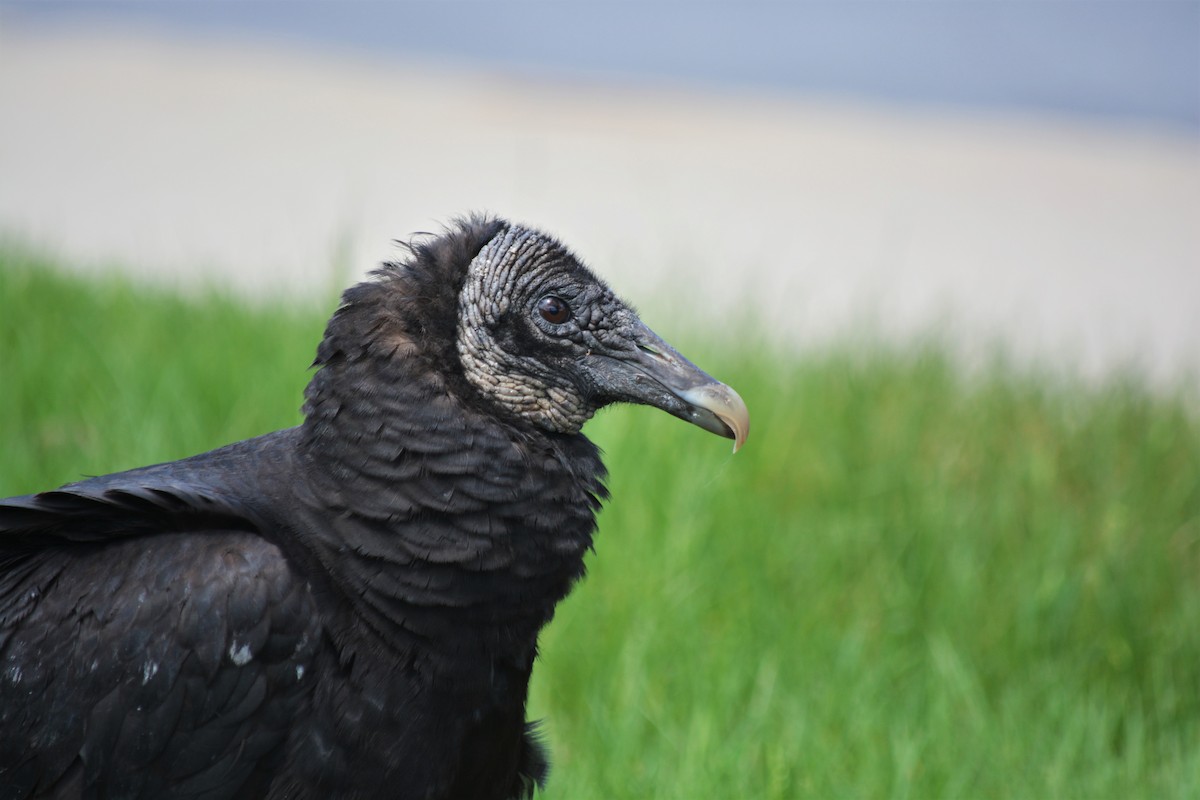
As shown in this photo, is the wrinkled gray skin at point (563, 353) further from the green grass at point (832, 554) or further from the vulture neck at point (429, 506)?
the green grass at point (832, 554)

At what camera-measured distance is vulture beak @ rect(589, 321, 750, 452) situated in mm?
2158

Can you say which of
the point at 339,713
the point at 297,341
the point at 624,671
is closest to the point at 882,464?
the point at 624,671

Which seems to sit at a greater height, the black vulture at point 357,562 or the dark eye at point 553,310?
the dark eye at point 553,310

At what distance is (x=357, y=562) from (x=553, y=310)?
556 mm

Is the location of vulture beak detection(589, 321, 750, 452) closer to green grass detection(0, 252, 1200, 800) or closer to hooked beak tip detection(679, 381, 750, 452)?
hooked beak tip detection(679, 381, 750, 452)

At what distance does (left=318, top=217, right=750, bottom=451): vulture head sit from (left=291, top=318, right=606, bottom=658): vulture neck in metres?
0.05

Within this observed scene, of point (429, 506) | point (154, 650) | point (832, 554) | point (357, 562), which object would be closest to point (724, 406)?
point (429, 506)

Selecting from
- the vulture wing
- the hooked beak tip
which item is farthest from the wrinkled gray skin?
the vulture wing

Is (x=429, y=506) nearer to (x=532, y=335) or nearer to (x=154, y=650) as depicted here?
(x=532, y=335)

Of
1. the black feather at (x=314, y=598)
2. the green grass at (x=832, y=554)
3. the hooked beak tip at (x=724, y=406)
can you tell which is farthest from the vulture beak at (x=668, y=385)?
the green grass at (x=832, y=554)

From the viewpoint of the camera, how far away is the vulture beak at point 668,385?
2.16 metres

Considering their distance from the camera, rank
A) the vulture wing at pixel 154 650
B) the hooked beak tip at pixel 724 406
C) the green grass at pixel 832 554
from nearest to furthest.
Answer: the vulture wing at pixel 154 650, the hooked beak tip at pixel 724 406, the green grass at pixel 832 554

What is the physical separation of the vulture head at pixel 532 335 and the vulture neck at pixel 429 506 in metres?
0.05

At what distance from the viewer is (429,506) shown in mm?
2055
